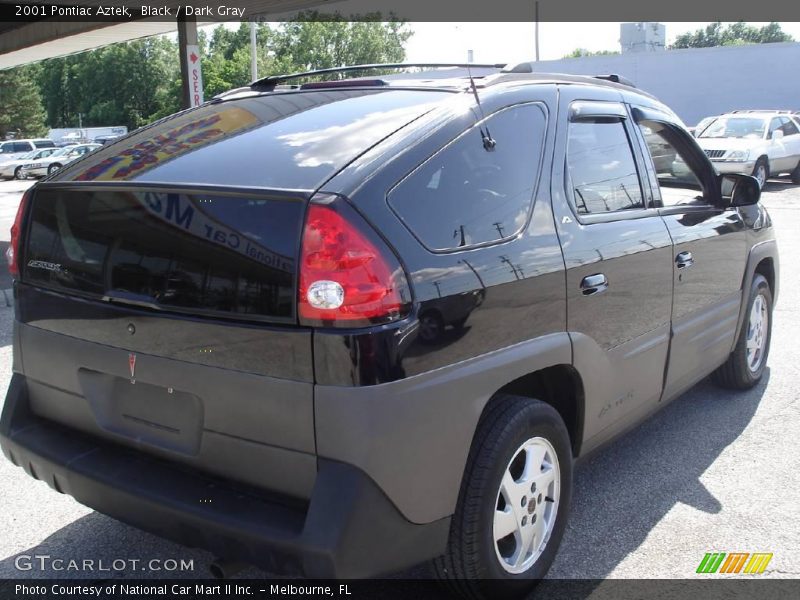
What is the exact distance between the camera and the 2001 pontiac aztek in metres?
2.33

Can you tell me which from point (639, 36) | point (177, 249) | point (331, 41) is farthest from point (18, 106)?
point (177, 249)

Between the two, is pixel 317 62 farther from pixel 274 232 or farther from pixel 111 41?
pixel 274 232

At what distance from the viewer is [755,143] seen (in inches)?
734

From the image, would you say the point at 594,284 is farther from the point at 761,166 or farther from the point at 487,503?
the point at 761,166

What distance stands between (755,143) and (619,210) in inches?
671

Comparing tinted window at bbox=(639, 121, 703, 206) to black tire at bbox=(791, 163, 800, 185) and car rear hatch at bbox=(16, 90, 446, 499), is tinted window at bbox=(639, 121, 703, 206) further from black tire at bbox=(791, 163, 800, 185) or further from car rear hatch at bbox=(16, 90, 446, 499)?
black tire at bbox=(791, 163, 800, 185)

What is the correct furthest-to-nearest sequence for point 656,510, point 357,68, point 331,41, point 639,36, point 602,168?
point 331,41 < point 639,36 < point 357,68 < point 656,510 < point 602,168

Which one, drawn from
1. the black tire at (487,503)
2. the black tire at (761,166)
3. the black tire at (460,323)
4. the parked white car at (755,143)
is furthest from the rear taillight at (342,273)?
the black tire at (761,166)

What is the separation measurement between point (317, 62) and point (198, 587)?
78.1m

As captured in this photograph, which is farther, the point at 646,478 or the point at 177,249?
the point at 646,478

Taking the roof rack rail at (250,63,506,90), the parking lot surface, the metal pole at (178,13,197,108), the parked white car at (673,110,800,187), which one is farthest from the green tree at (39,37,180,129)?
the parking lot surface

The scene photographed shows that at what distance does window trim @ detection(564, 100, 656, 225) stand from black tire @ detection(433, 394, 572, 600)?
32.9 inches

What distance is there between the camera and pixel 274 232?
7.84 ft

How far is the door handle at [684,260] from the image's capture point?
390cm
